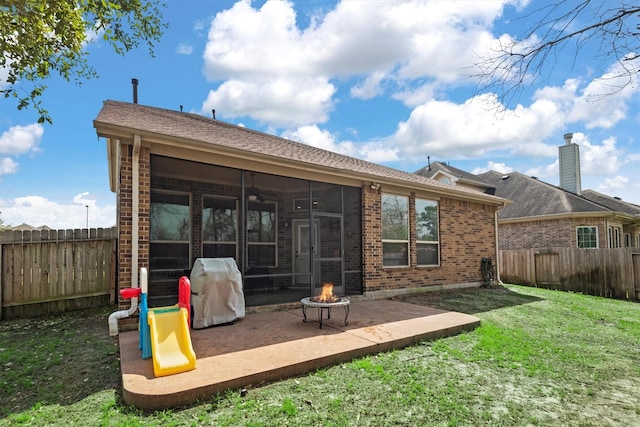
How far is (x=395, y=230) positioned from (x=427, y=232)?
135 cm

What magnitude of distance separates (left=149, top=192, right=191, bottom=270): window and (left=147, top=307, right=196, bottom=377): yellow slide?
4.43 meters

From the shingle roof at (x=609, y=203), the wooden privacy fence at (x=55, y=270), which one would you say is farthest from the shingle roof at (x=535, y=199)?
the wooden privacy fence at (x=55, y=270)

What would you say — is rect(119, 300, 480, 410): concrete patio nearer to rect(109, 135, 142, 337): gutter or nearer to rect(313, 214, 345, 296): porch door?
rect(109, 135, 142, 337): gutter

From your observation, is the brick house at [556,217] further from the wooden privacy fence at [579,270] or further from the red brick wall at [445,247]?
the red brick wall at [445,247]

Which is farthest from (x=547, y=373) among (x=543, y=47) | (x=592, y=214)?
(x=592, y=214)

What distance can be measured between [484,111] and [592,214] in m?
15.7

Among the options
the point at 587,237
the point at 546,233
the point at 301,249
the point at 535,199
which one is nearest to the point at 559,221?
the point at 546,233

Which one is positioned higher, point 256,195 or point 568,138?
point 568,138

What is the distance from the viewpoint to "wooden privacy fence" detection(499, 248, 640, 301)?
10906mm

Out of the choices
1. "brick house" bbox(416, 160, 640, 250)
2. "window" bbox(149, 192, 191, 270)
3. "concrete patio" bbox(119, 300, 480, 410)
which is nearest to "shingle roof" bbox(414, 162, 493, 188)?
"brick house" bbox(416, 160, 640, 250)

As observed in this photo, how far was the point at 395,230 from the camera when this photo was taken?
9.23 m

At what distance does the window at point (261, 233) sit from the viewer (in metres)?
9.75

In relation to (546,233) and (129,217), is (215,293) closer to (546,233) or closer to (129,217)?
(129,217)

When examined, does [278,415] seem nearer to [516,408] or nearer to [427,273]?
[516,408]
